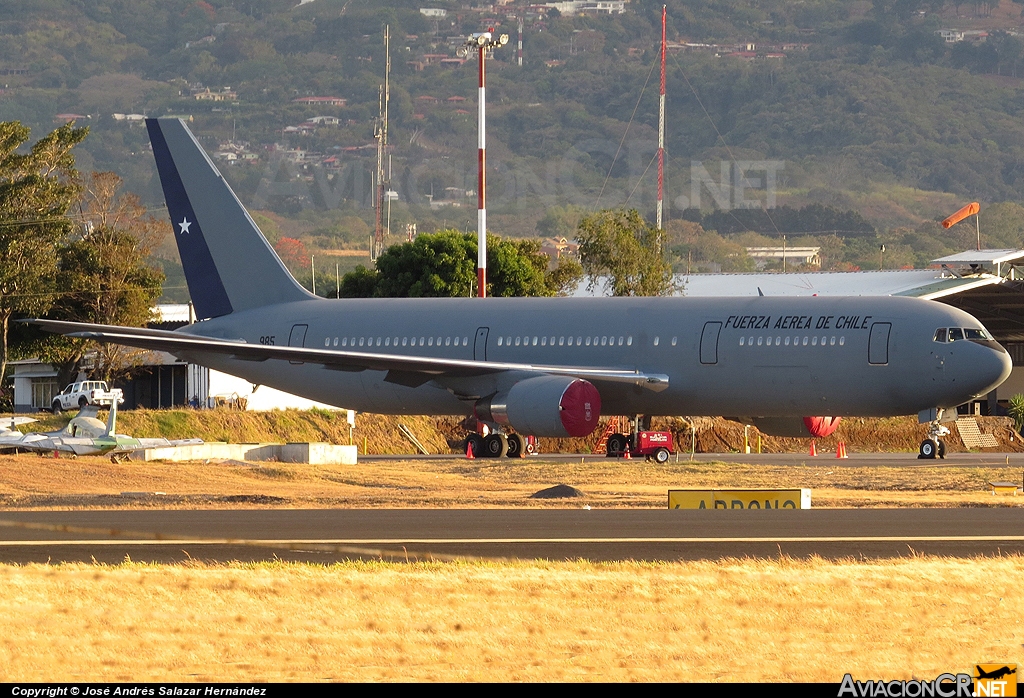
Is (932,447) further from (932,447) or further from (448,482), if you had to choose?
(448,482)

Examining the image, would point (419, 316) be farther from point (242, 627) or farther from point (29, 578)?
point (242, 627)

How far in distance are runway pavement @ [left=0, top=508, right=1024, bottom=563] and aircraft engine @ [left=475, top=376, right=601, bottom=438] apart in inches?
520

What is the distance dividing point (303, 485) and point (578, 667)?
2572 cm

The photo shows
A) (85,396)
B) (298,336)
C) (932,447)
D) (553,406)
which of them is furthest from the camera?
(85,396)

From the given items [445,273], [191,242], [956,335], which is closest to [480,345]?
[191,242]

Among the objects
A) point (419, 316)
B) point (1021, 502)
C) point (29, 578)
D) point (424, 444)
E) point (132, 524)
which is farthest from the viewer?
point (424, 444)

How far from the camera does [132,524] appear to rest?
72.8 ft

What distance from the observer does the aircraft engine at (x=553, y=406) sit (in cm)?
3847

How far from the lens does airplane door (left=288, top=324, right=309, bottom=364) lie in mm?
45688

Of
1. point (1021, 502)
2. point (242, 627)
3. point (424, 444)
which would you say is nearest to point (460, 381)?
point (1021, 502)

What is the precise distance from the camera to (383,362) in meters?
40.5

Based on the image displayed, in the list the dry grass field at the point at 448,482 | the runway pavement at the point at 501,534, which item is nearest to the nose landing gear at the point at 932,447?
the dry grass field at the point at 448,482

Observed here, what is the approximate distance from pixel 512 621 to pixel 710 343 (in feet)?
91.7

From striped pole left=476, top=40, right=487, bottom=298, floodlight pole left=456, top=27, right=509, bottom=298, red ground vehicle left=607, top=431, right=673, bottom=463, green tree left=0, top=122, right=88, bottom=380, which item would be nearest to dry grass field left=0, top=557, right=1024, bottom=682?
red ground vehicle left=607, top=431, right=673, bottom=463
